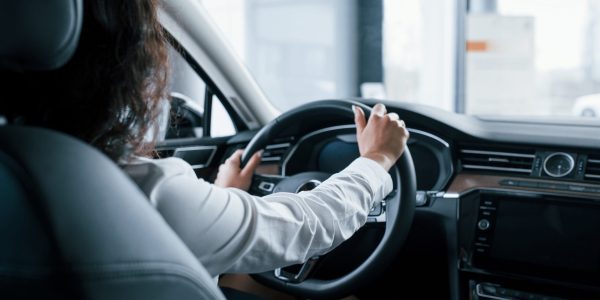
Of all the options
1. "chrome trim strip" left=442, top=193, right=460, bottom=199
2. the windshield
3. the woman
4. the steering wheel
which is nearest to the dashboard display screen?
"chrome trim strip" left=442, top=193, right=460, bottom=199

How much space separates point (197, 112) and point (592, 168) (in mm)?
1338

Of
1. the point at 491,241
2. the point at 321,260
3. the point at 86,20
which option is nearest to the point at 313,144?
the point at 321,260

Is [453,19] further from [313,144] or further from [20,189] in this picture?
[20,189]

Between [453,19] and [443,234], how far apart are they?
2.99m

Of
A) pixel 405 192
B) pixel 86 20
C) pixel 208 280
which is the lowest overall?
→ pixel 405 192

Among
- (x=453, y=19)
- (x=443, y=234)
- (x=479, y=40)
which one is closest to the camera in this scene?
(x=443, y=234)

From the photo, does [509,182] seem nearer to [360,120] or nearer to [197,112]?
[360,120]

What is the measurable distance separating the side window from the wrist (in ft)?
3.35

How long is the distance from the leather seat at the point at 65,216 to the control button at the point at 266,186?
96 cm

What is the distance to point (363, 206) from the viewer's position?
4.24 feet

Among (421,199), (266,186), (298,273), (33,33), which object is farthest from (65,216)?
(421,199)

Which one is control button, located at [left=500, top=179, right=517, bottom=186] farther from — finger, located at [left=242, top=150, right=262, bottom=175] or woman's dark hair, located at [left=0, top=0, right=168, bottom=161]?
woman's dark hair, located at [left=0, top=0, right=168, bottom=161]

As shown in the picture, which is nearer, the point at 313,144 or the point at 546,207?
the point at 546,207

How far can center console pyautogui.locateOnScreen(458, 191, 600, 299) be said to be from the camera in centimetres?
168
